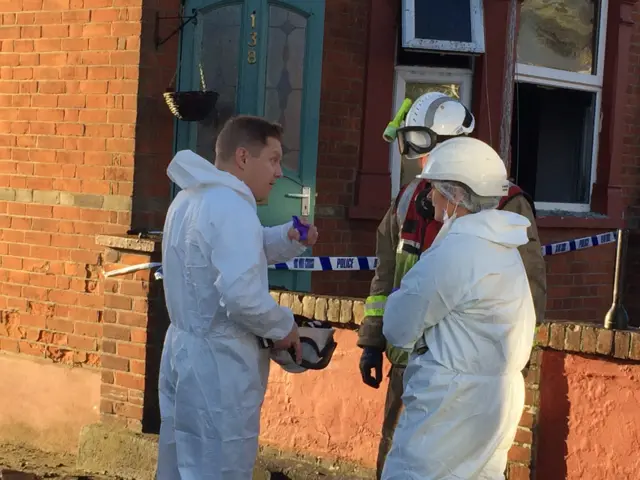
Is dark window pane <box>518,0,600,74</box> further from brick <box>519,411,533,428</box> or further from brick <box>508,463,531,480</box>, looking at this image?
brick <box>508,463,531,480</box>

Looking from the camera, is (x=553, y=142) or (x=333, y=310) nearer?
(x=333, y=310)

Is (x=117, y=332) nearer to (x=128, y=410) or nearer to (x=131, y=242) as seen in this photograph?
(x=128, y=410)

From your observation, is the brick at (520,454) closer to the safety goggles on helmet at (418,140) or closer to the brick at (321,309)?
the brick at (321,309)

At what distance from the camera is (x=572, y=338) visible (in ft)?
Result: 16.5

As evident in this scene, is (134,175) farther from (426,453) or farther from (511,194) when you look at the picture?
(426,453)

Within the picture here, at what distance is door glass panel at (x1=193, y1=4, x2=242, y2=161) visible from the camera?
6.91 metres

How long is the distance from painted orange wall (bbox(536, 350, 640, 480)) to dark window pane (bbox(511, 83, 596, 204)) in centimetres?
397

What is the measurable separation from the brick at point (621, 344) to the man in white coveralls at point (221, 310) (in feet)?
5.35

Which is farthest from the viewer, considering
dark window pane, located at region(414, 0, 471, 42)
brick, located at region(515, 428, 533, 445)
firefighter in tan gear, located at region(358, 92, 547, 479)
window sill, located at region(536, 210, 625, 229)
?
window sill, located at region(536, 210, 625, 229)

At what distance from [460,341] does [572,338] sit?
1669 mm

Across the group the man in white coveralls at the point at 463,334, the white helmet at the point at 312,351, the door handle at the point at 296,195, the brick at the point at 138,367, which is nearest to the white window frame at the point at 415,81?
the door handle at the point at 296,195

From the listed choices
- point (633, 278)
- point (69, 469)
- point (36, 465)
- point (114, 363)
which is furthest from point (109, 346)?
point (633, 278)

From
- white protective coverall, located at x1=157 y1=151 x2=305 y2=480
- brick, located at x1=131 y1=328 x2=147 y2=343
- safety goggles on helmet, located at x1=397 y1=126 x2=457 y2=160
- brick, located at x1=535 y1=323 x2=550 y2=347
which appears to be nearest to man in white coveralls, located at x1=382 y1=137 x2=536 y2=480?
white protective coverall, located at x1=157 y1=151 x2=305 y2=480

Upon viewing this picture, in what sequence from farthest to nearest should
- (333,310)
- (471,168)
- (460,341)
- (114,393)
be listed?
1. (114,393)
2. (333,310)
3. (471,168)
4. (460,341)
